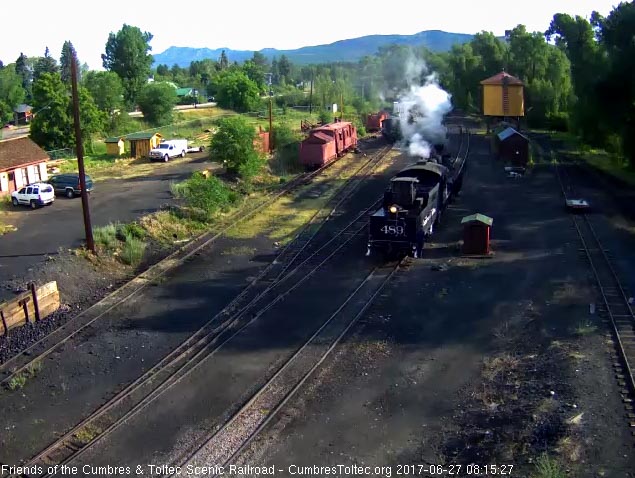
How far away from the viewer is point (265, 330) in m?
16.5

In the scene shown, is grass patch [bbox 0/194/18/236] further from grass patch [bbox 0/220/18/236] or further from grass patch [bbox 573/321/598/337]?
grass patch [bbox 573/321/598/337]

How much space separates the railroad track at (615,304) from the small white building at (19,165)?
89.4 feet

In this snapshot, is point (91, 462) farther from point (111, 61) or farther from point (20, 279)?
point (111, 61)

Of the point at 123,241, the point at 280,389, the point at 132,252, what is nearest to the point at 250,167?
the point at 123,241

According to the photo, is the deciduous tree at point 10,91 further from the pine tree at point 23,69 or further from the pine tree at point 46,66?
the pine tree at point 23,69

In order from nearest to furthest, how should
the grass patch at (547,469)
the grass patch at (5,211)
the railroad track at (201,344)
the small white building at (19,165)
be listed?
the grass patch at (547,469) < the railroad track at (201,344) < the grass patch at (5,211) < the small white building at (19,165)

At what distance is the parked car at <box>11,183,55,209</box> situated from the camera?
1202 inches

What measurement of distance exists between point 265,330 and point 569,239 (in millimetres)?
13784

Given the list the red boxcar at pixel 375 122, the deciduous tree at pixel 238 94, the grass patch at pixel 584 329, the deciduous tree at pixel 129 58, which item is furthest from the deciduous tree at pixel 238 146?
the deciduous tree at pixel 238 94

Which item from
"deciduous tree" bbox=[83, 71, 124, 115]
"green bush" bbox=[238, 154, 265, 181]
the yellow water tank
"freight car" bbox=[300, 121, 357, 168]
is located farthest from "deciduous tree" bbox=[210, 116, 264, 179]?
the yellow water tank

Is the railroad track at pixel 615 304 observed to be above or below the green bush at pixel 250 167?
below

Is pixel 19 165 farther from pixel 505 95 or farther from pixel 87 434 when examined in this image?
pixel 505 95

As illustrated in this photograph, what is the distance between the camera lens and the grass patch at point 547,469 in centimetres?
966
